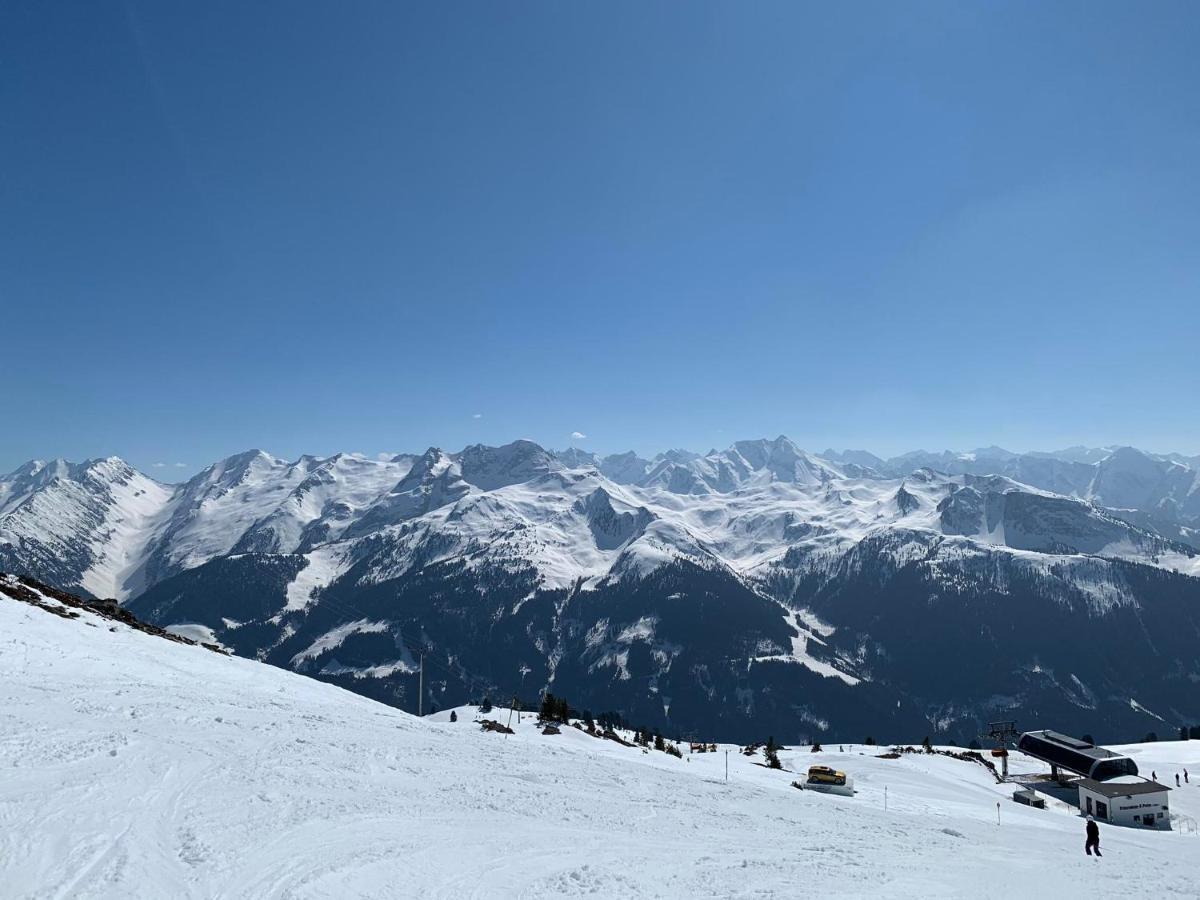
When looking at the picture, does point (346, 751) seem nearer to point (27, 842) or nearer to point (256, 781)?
point (256, 781)

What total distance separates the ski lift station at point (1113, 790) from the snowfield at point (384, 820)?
89.8 ft

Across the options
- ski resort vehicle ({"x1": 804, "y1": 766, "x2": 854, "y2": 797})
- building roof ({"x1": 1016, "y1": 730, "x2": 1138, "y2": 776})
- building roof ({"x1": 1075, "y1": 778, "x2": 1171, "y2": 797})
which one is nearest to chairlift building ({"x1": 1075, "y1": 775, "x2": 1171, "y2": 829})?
building roof ({"x1": 1075, "y1": 778, "x2": 1171, "y2": 797})

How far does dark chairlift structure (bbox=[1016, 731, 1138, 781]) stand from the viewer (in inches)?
3120

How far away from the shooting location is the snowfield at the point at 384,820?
17.1m

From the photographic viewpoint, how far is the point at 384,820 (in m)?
22.0

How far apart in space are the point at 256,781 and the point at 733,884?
1721 cm

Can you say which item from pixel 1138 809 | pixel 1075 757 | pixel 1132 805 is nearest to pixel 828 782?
pixel 1132 805

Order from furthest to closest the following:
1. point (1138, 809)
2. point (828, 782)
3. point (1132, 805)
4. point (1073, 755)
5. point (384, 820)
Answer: point (1073, 755)
point (1138, 809)
point (1132, 805)
point (828, 782)
point (384, 820)

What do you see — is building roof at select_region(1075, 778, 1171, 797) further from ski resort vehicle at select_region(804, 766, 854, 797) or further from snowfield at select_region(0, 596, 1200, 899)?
ski resort vehicle at select_region(804, 766, 854, 797)

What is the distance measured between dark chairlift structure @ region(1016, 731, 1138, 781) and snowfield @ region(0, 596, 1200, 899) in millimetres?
47585

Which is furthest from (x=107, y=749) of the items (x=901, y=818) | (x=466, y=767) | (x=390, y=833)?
(x=901, y=818)

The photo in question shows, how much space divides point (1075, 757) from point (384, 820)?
9691 centimetres

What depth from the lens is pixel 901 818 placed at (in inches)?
1416

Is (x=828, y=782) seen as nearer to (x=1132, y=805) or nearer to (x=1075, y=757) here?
(x=1132, y=805)
